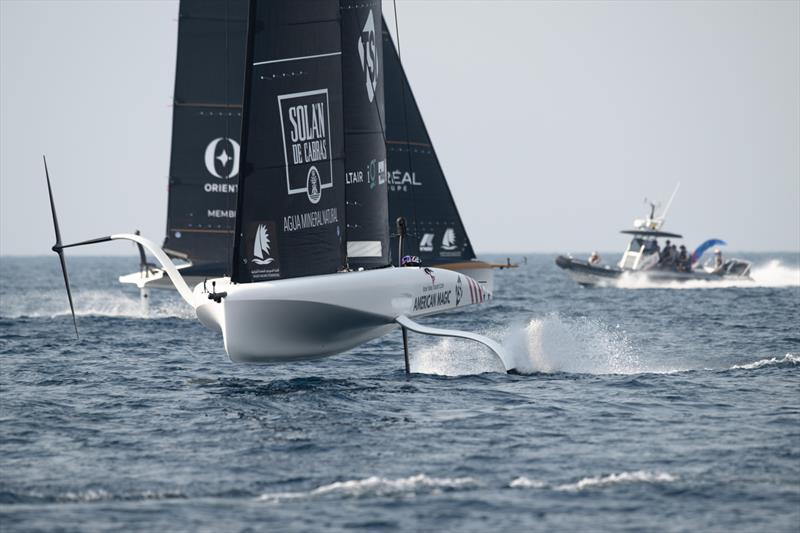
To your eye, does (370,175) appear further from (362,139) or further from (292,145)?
(292,145)

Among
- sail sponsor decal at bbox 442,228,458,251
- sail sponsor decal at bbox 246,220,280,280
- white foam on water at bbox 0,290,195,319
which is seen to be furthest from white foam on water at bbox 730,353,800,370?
white foam on water at bbox 0,290,195,319

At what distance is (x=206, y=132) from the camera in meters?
33.4

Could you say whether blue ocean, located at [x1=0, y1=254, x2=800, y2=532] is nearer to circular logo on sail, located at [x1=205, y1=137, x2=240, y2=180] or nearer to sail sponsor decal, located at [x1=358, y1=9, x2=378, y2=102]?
sail sponsor decal, located at [x1=358, y1=9, x2=378, y2=102]

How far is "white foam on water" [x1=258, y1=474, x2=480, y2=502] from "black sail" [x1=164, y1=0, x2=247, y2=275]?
2285cm

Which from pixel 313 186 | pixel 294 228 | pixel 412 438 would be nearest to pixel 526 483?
pixel 412 438

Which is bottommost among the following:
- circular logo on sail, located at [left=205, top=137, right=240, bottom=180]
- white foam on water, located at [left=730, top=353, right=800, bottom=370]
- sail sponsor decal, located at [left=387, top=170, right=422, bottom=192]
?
white foam on water, located at [left=730, top=353, right=800, bottom=370]

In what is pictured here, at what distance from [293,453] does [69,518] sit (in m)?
2.96

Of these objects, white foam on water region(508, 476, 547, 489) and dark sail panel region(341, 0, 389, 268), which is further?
dark sail panel region(341, 0, 389, 268)

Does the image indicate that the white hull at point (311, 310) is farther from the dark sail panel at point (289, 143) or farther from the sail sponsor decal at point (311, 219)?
the sail sponsor decal at point (311, 219)

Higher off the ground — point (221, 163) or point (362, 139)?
point (221, 163)

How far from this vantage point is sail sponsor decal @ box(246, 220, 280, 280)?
51.8 feet

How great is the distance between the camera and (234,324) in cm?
1534

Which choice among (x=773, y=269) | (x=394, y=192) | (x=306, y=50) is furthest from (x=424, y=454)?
(x=773, y=269)

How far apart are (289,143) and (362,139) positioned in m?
3.49
